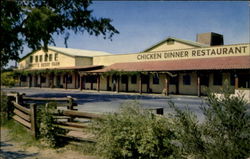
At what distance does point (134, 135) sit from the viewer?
16.1 ft

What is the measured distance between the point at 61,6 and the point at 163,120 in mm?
18396

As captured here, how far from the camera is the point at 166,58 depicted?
84.8ft

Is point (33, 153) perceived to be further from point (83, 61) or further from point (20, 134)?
point (83, 61)

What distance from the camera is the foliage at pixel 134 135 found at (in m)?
4.80

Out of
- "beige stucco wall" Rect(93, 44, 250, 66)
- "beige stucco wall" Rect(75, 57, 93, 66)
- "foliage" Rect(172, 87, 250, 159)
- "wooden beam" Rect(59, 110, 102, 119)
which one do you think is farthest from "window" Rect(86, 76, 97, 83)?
"foliage" Rect(172, 87, 250, 159)

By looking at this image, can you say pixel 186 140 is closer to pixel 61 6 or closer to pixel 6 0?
pixel 6 0

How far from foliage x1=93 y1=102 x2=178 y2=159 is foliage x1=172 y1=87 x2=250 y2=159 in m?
0.90

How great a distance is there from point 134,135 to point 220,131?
184 centimetres

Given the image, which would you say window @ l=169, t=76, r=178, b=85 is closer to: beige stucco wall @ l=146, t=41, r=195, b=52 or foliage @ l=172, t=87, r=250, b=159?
beige stucco wall @ l=146, t=41, r=195, b=52

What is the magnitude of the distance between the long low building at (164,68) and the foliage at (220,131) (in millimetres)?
9440

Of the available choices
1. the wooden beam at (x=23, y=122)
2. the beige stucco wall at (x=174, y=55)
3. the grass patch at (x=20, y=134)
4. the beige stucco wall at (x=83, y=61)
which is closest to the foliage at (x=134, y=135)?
the grass patch at (x=20, y=134)

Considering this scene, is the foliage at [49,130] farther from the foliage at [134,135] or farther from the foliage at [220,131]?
the foliage at [220,131]

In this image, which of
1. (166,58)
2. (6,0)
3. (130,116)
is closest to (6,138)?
(130,116)

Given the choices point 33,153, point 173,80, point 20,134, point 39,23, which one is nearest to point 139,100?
point 33,153
